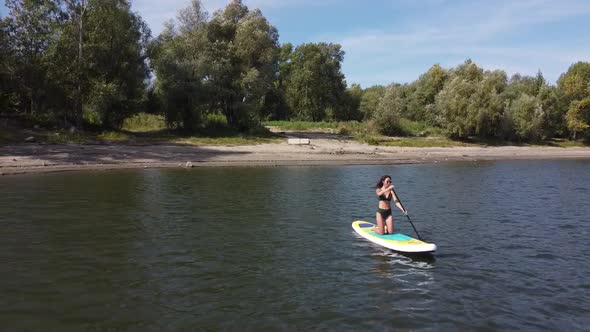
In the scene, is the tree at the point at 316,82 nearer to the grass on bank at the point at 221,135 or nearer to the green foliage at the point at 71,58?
the grass on bank at the point at 221,135

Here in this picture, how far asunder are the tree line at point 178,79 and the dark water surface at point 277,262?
17.1m

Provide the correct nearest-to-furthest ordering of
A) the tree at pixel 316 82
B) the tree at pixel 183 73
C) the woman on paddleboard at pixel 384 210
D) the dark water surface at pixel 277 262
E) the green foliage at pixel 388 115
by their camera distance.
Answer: the dark water surface at pixel 277 262 < the woman on paddleboard at pixel 384 210 < the tree at pixel 183 73 < the green foliage at pixel 388 115 < the tree at pixel 316 82

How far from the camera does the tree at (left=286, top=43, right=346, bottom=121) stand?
70875 mm

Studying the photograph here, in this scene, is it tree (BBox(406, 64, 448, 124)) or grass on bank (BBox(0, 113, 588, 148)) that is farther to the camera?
tree (BBox(406, 64, 448, 124))

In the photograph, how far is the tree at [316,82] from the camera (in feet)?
233

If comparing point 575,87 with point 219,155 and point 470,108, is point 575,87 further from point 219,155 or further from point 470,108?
point 219,155

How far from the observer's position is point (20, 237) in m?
14.6

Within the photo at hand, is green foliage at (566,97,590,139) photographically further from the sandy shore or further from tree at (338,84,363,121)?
tree at (338,84,363,121)

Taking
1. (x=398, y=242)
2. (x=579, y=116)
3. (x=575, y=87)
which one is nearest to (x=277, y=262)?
(x=398, y=242)

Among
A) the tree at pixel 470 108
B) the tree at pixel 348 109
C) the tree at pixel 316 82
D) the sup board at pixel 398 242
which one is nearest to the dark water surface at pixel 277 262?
the sup board at pixel 398 242

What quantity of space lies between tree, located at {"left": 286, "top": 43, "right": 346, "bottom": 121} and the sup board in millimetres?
56968

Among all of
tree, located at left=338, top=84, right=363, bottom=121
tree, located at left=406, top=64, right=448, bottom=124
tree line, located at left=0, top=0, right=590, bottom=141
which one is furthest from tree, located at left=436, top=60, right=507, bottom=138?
tree, located at left=338, top=84, right=363, bottom=121

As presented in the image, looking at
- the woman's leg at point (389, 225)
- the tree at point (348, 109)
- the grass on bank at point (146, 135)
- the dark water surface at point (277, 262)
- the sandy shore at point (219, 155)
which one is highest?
the tree at point (348, 109)

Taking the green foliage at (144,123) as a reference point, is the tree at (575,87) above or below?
above
